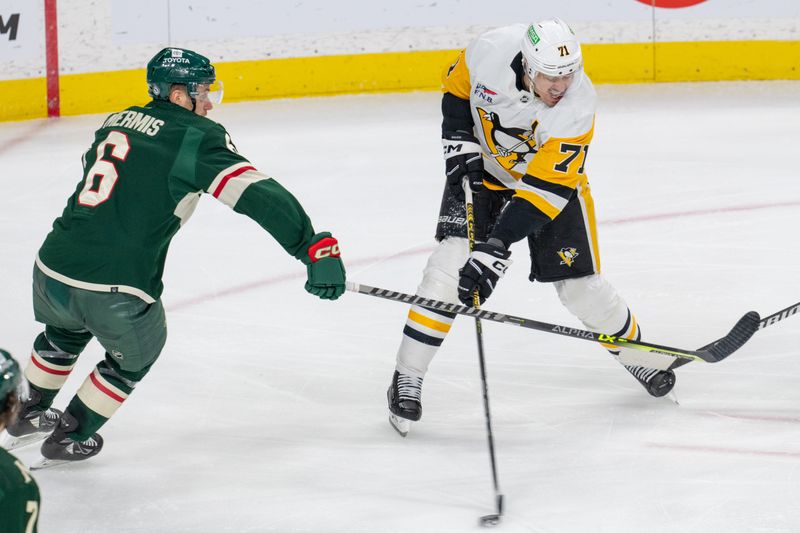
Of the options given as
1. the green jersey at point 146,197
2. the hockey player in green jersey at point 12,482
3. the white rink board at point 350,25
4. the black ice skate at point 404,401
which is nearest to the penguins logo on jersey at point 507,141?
the black ice skate at point 404,401

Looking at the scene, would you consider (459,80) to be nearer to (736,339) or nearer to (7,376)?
(736,339)

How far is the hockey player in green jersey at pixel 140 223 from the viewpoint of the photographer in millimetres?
2717

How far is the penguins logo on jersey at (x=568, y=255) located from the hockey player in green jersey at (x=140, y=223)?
0.71 m

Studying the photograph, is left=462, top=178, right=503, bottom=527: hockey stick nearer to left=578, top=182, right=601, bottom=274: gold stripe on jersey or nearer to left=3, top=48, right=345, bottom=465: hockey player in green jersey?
left=578, top=182, right=601, bottom=274: gold stripe on jersey

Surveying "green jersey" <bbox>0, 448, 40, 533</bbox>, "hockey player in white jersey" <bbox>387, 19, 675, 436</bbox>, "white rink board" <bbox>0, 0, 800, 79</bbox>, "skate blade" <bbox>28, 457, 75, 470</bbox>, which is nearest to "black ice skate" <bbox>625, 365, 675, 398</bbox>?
Result: "hockey player in white jersey" <bbox>387, 19, 675, 436</bbox>

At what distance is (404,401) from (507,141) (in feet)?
2.40

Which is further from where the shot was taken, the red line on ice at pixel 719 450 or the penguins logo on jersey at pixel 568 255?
the penguins logo on jersey at pixel 568 255

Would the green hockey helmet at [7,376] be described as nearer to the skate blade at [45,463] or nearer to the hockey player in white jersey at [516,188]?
the skate blade at [45,463]

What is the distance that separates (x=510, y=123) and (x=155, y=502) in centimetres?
130

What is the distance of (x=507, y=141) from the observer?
10.8 ft

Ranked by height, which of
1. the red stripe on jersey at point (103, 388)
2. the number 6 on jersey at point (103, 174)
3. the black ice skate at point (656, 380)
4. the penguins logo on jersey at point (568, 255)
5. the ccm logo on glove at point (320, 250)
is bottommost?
the black ice skate at point (656, 380)

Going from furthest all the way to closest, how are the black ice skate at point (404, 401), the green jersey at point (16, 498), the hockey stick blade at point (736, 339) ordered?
the hockey stick blade at point (736, 339) < the black ice skate at point (404, 401) < the green jersey at point (16, 498)

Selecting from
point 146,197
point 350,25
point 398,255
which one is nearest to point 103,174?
point 146,197

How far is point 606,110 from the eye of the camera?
6844mm
